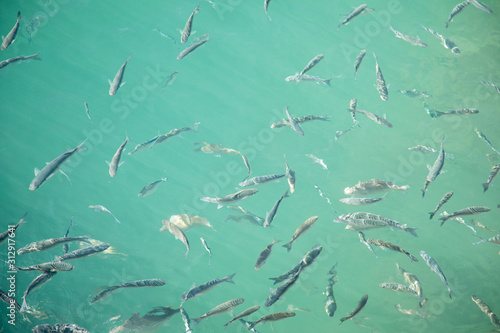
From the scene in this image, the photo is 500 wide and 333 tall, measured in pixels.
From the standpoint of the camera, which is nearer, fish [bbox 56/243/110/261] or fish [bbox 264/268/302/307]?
fish [bbox 264/268/302/307]

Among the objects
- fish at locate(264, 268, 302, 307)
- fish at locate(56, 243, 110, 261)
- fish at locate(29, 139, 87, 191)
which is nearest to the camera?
fish at locate(264, 268, 302, 307)

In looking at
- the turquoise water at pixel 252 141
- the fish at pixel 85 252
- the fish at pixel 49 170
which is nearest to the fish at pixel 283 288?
the fish at pixel 85 252

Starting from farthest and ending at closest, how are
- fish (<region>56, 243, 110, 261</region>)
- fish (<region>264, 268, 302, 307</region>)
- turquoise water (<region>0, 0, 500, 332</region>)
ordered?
turquoise water (<region>0, 0, 500, 332</region>) → fish (<region>56, 243, 110, 261</region>) → fish (<region>264, 268, 302, 307</region>)

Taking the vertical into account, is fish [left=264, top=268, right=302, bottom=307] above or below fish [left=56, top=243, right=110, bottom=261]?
above

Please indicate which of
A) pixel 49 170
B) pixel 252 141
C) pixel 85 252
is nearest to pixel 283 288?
pixel 85 252

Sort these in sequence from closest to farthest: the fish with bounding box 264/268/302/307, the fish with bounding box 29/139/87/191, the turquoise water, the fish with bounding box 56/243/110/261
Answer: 1. the fish with bounding box 264/268/302/307
2. the fish with bounding box 56/243/110/261
3. the fish with bounding box 29/139/87/191
4. the turquoise water

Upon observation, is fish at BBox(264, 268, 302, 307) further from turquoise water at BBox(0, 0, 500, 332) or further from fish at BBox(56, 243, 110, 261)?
turquoise water at BBox(0, 0, 500, 332)

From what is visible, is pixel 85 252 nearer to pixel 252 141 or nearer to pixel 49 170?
pixel 49 170

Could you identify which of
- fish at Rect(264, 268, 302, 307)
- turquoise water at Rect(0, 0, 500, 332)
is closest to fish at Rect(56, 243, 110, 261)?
fish at Rect(264, 268, 302, 307)

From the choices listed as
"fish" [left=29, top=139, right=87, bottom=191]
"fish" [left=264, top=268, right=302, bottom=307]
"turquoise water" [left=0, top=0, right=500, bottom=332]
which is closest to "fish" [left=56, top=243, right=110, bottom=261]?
"fish" [left=29, top=139, right=87, bottom=191]

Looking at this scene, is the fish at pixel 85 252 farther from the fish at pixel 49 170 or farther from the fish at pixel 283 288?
the fish at pixel 283 288
